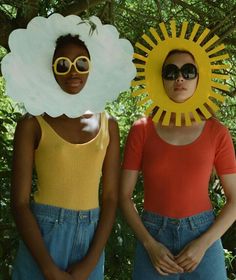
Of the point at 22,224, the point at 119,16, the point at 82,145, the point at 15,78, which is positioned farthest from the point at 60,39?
the point at 119,16

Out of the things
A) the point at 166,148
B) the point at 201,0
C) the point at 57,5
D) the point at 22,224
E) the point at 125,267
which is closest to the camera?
the point at 22,224

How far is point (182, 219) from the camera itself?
187 cm

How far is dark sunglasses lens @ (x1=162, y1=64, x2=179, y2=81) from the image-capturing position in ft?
6.25

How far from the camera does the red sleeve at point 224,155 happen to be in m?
1.92

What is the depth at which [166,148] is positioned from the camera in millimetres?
1899

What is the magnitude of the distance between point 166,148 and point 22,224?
534mm

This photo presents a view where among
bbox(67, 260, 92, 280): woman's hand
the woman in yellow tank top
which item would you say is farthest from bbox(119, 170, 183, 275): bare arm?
bbox(67, 260, 92, 280): woman's hand

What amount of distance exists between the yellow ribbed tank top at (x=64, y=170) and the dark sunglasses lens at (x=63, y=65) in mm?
167

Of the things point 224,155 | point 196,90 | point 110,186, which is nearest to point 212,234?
point 224,155

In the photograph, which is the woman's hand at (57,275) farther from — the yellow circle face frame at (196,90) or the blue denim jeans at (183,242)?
the yellow circle face frame at (196,90)

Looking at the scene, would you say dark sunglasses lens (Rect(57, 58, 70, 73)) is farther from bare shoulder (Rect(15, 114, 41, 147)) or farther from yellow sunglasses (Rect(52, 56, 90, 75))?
bare shoulder (Rect(15, 114, 41, 147))

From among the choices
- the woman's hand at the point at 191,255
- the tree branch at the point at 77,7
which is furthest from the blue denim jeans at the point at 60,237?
the tree branch at the point at 77,7

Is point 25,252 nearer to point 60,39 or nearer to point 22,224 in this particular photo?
point 22,224

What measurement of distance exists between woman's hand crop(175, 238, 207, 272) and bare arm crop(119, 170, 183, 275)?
0.02 m
